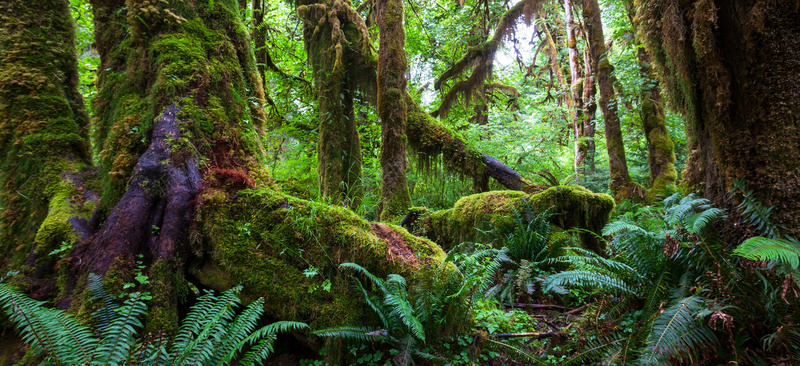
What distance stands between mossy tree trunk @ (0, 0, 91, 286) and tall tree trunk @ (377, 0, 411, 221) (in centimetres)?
432

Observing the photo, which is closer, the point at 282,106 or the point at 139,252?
the point at 139,252

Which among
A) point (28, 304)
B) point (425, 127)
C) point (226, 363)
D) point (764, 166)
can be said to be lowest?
point (226, 363)

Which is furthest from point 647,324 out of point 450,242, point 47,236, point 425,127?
point 425,127

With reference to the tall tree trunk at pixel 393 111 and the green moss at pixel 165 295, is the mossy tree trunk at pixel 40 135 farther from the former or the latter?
the tall tree trunk at pixel 393 111

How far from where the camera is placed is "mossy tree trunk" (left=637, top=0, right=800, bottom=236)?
263 centimetres

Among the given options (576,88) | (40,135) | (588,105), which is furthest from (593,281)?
(576,88)

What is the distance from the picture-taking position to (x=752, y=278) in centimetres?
236

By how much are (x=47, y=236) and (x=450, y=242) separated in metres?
4.93

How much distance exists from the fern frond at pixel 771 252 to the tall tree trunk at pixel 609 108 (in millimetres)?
7413

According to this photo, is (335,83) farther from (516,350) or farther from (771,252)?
(771,252)

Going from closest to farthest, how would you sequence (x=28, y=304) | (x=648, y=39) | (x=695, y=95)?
(x=28, y=304) < (x=695, y=95) < (x=648, y=39)

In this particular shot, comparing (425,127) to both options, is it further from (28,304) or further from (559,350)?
(28,304)

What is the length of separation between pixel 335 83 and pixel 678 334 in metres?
7.02

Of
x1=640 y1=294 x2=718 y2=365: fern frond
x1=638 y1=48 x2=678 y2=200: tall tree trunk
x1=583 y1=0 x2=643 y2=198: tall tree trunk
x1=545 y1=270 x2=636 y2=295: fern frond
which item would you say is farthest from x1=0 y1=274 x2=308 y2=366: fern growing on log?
x1=638 y1=48 x2=678 y2=200: tall tree trunk
